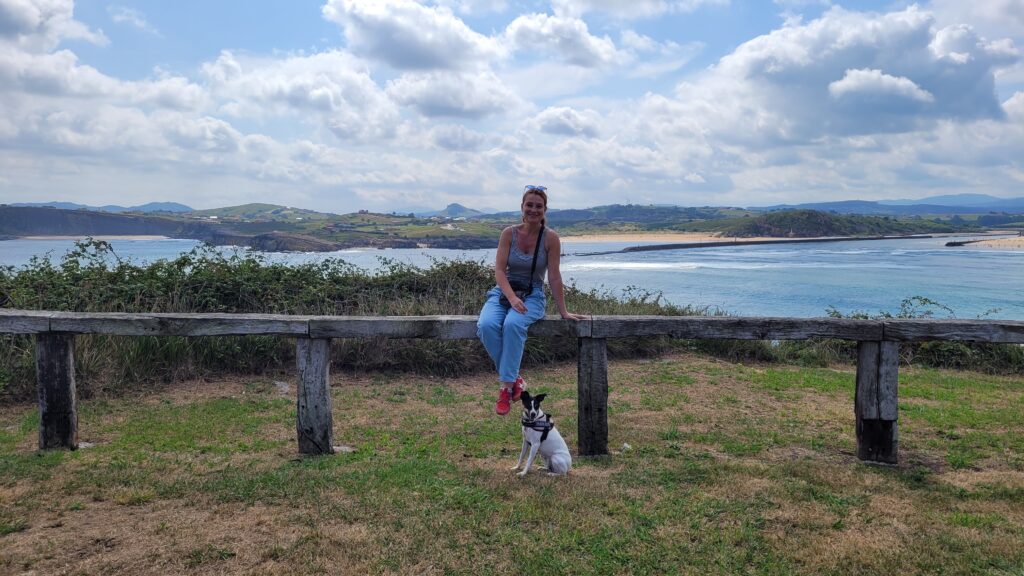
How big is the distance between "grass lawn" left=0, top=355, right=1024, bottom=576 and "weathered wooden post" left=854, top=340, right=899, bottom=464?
0.17 meters

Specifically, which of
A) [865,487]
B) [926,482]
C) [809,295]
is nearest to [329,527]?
[865,487]

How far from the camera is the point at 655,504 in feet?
14.4

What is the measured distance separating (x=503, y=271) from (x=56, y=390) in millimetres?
4016

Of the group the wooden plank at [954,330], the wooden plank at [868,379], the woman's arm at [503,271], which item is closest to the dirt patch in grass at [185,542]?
the woman's arm at [503,271]

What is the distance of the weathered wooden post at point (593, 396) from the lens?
17.4 ft

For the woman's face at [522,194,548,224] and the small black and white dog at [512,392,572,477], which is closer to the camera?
the small black and white dog at [512,392,572,477]

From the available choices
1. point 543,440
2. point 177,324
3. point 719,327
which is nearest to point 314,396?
point 177,324

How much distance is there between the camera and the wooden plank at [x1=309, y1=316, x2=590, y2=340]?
17.1 feet

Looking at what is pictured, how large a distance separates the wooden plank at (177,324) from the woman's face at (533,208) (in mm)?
2016

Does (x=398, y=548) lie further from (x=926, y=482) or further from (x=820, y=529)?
(x=926, y=482)

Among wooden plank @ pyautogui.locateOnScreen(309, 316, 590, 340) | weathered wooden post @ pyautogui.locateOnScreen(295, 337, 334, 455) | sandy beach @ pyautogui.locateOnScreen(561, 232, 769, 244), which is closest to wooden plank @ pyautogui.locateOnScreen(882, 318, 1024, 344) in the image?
wooden plank @ pyautogui.locateOnScreen(309, 316, 590, 340)

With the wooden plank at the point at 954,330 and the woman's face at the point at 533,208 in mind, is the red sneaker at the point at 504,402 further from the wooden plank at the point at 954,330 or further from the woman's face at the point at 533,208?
the wooden plank at the point at 954,330

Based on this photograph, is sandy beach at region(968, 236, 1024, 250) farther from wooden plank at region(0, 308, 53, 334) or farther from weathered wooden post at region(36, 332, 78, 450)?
wooden plank at region(0, 308, 53, 334)

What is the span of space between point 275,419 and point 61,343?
2.25 metres
